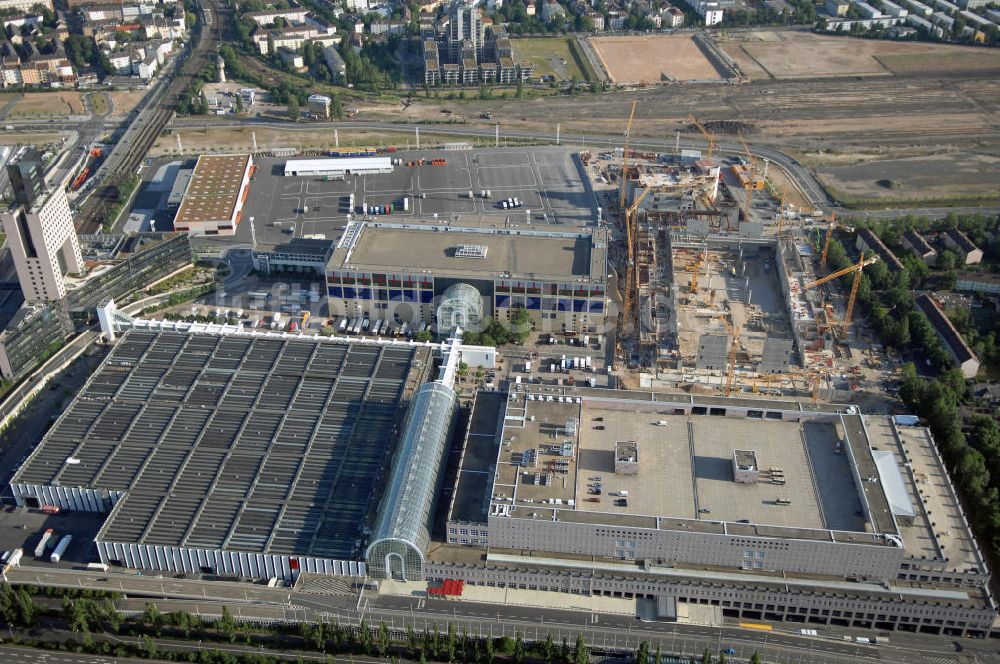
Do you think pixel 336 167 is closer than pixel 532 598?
No

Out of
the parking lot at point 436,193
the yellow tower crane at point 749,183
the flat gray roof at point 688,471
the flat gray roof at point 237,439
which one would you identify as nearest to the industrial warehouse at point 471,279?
the parking lot at point 436,193

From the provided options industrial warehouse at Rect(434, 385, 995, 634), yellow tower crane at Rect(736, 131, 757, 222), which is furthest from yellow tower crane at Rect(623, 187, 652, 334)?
industrial warehouse at Rect(434, 385, 995, 634)

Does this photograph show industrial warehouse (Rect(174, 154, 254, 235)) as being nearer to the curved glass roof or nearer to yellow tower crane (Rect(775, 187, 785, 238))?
the curved glass roof

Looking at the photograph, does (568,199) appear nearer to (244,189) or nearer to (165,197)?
(244,189)

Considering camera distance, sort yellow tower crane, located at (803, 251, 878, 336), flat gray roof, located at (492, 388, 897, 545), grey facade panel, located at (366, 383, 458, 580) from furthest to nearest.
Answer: yellow tower crane, located at (803, 251, 878, 336), flat gray roof, located at (492, 388, 897, 545), grey facade panel, located at (366, 383, 458, 580)

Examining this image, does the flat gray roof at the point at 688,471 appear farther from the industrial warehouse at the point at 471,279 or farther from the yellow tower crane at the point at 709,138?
the yellow tower crane at the point at 709,138

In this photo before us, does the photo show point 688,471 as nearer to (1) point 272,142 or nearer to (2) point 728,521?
(2) point 728,521

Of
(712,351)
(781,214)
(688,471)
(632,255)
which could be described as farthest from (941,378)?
(781,214)
